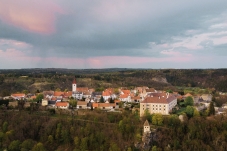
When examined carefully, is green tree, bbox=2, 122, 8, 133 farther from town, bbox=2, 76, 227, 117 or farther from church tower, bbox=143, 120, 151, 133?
church tower, bbox=143, 120, 151, 133

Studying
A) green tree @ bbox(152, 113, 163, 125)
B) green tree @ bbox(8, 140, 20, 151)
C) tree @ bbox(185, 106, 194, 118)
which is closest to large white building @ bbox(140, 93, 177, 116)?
green tree @ bbox(152, 113, 163, 125)

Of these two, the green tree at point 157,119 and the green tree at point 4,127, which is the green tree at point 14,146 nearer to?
the green tree at point 4,127

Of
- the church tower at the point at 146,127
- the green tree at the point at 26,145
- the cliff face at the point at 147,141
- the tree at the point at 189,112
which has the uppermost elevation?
the tree at the point at 189,112

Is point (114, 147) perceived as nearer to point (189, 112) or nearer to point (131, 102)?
point (189, 112)

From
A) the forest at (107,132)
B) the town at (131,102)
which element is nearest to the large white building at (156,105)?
the town at (131,102)

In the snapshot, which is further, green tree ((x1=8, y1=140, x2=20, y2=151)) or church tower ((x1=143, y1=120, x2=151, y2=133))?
green tree ((x1=8, y1=140, x2=20, y2=151))

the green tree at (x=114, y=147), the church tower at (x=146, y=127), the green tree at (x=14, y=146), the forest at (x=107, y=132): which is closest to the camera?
the green tree at (x=114, y=147)

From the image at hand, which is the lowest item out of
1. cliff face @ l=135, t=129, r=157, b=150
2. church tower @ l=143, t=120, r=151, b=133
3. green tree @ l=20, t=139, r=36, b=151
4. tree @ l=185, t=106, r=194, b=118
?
green tree @ l=20, t=139, r=36, b=151

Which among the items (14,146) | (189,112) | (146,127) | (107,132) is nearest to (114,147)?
(107,132)

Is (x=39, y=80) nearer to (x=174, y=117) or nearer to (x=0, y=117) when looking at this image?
(x=0, y=117)

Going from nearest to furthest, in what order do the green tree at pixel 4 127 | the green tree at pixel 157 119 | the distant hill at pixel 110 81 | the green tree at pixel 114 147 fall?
the green tree at pixel 114 147 → the green tree at pixel 157 119 → the green tree at pixel 4 127 → the distant hill at pixel 110 81

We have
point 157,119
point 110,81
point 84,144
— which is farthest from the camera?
point 110,81
